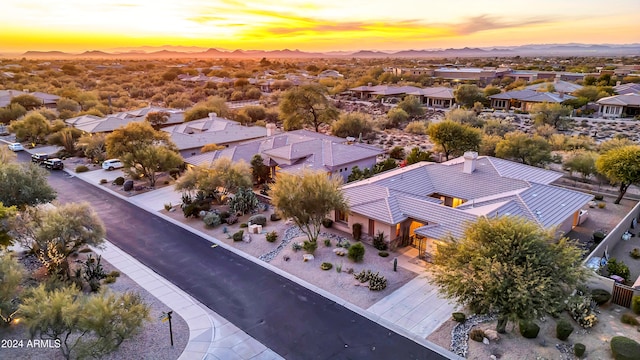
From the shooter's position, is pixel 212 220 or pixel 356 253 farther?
pixel 212 220

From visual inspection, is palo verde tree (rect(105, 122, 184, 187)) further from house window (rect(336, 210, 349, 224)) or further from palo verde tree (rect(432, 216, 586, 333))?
palo verde tree (rect(432, 216, 586, 333))

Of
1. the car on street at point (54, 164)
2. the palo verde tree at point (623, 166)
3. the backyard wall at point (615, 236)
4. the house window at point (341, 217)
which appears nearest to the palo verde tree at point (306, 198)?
the house window at point (341, 217)

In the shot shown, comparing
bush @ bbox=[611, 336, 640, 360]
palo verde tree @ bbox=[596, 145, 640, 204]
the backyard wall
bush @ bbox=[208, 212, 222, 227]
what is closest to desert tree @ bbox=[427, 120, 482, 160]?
palo verde tree @ bbox=[596, 145, 640, 204]

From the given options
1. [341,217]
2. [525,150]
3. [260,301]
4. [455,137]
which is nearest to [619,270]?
[341,217]

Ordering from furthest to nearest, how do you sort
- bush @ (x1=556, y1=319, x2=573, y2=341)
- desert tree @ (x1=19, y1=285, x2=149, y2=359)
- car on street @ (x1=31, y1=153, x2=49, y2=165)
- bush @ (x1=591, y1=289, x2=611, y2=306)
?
car on street @ (x1=31, y1=153, x2=49, y2=165), bush @ (x1=591, y1=289, x2=611, y2=306), bush @ (x1=556, y1=319, x2=573, y2=341), desert tree @ (x1=19, y1=285, x2=149, y2=359)

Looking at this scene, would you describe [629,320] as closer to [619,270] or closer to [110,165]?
[619,270]

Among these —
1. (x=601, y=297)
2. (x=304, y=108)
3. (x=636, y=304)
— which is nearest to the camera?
(x=636, y=304)

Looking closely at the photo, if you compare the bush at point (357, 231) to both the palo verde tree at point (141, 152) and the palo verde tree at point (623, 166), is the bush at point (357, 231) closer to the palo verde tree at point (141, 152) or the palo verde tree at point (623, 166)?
the palo verde tree at point (141, 152)
